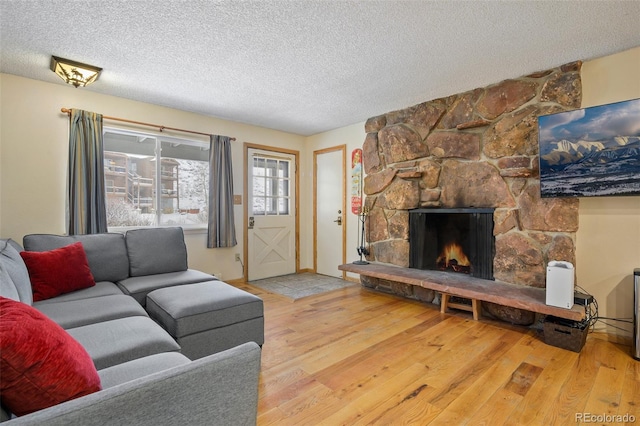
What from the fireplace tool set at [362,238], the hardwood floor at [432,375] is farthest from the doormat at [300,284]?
the hardwood floor at [432,375]

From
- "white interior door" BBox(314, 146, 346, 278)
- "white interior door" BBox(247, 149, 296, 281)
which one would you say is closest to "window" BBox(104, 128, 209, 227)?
"white interior door" BBox(247, 149, 296, 281)

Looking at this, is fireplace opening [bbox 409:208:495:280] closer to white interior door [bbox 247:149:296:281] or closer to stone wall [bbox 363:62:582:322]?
stone wall [bbox 363:62:582:322]

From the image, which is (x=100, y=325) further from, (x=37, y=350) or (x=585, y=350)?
(x=585, y=350)

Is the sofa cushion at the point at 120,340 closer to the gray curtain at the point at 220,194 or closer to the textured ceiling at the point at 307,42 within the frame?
the textured ceiling at the point at 307,42

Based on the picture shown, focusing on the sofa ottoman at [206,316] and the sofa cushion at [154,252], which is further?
the sofa cushion at [154,252]

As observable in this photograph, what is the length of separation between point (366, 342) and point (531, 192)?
82.1 inches

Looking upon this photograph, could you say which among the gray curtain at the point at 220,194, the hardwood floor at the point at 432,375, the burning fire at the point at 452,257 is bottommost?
the hardwood floor at the point at 432,375

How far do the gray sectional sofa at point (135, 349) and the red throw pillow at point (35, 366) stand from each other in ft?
0.21

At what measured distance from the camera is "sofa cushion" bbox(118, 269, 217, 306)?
2512mm

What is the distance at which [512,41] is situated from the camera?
230 centimetres

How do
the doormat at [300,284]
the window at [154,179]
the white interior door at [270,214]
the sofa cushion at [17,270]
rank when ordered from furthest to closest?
the white interior door at [270,214], the doormat at [300,284], the window at [154,179], the sofa cushion at [17,270]

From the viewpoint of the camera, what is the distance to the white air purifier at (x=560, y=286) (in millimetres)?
2348

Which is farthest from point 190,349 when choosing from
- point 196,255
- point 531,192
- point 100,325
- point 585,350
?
point 531,192

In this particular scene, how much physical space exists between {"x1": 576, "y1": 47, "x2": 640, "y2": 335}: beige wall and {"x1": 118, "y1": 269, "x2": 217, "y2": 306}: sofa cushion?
11.2 feet
